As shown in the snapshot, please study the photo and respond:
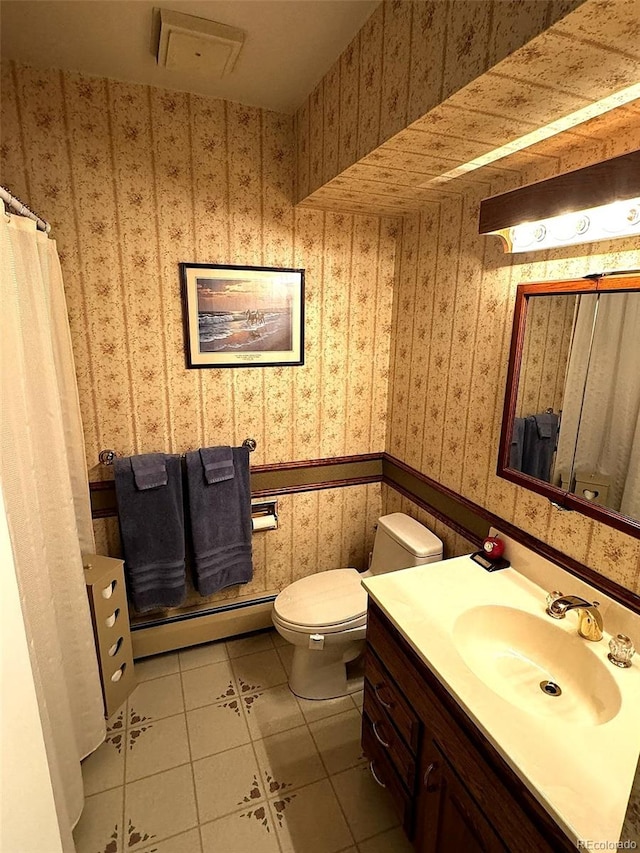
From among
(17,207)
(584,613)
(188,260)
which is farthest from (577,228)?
(17,207)

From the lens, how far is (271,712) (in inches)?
73.4

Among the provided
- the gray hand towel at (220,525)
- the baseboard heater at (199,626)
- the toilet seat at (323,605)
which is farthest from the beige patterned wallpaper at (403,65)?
the baseboard heater at (199,626)

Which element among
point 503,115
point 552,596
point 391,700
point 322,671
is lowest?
point 322,671

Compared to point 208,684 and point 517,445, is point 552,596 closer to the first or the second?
point 517,445

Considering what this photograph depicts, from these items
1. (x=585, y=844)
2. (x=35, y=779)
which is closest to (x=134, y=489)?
(x=35, y=779)

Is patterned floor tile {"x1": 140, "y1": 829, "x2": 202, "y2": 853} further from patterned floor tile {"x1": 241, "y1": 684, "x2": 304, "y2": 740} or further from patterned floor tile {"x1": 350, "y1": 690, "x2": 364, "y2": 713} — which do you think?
patterned floor tile {"x1": 350, "y1": 690, "x2": 364, "y2": 713}

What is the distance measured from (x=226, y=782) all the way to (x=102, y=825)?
0.41 m

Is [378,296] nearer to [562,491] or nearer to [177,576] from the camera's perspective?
[562,491]

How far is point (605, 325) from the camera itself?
1181mm

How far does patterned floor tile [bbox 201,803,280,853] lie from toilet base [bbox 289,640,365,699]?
0.48 metres

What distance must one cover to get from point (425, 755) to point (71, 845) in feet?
3.28

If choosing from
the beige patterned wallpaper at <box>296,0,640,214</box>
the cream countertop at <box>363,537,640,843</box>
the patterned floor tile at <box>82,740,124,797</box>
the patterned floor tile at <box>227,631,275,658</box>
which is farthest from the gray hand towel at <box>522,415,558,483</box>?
the patterned floor tile at <box>82,740,124,797</box>

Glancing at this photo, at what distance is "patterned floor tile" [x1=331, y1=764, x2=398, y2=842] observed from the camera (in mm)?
1450

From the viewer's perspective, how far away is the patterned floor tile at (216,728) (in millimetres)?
1711
